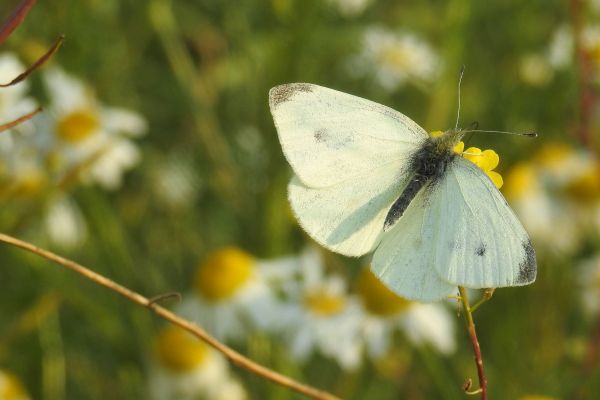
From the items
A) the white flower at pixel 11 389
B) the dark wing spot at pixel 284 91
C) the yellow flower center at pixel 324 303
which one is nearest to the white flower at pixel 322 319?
the yellow flower center at pixel 324 303

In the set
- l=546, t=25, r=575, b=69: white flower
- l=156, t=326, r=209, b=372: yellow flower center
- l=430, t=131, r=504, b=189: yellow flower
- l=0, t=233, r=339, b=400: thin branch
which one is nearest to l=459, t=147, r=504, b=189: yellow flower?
l=430, t=131, r=504, b=189: yellow flower

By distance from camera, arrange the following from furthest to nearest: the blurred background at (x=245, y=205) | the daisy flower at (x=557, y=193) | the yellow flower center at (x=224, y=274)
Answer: the daisy flower at (x=557, y=193) < the yellow flower center at (x=224, y=274) < the blurred background at (x=245, y=205)

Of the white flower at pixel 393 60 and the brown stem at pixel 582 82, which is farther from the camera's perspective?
the white flower at pixel 393 60

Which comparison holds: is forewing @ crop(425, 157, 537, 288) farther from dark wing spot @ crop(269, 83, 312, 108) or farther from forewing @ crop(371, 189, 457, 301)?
dark wing spot @ crop(269, 83, 312, 108)

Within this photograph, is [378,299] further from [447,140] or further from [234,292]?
[447,140]

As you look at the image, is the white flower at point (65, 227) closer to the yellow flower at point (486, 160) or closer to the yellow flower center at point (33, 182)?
the yellow flower center at point (33, 182)

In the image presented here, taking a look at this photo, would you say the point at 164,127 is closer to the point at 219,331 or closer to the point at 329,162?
the point at 219,331

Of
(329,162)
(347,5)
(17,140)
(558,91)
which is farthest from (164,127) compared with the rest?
(329,162)
